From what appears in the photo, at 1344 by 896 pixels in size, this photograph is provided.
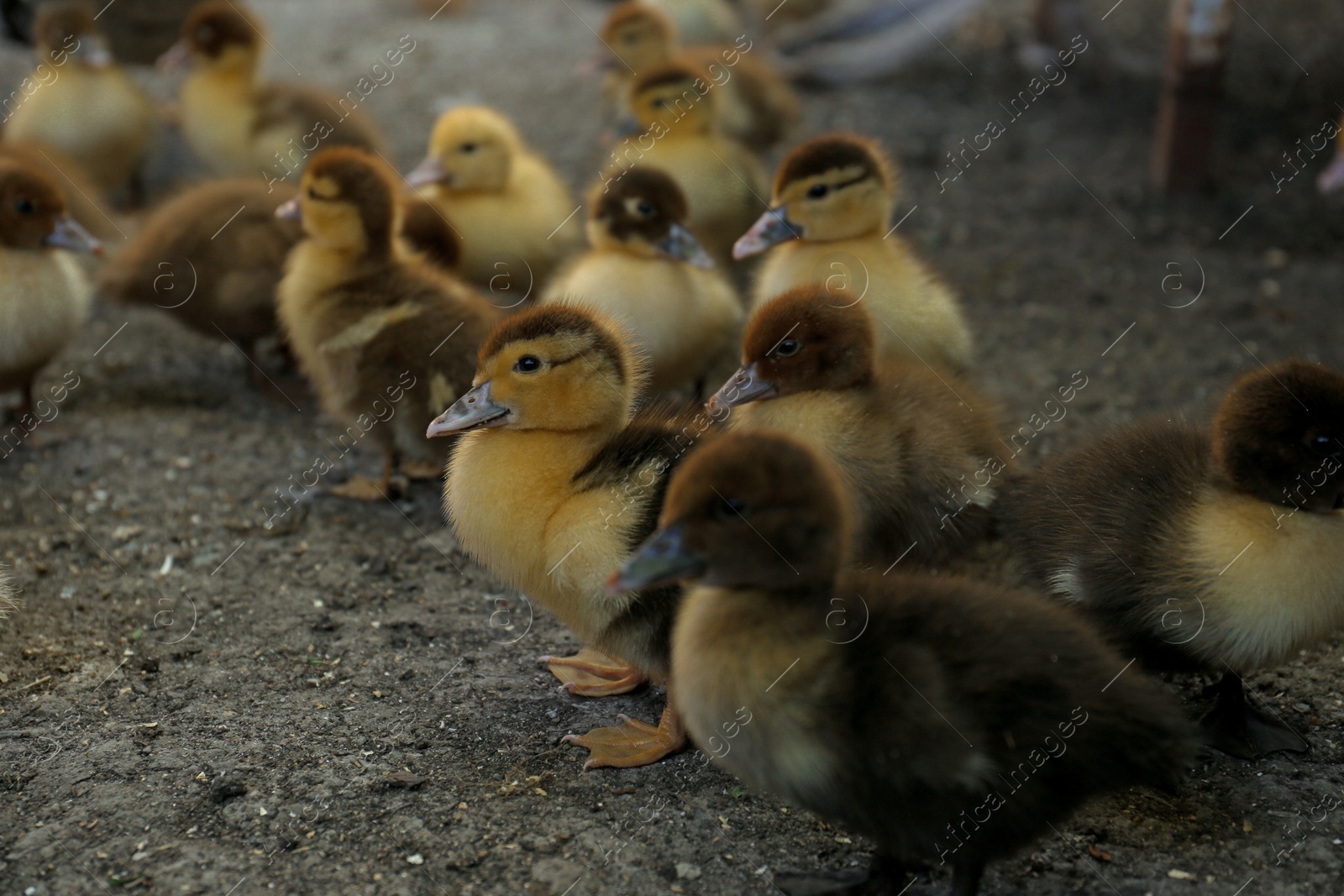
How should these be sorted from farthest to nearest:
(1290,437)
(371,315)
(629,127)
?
(629,127) < (371,315) < (1290,437)

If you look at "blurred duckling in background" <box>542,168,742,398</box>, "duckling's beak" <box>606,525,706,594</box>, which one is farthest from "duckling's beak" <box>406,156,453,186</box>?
"duckling's beak" <box>606,525,706,594</box>

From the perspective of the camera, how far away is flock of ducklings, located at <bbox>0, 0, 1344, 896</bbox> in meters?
2.54

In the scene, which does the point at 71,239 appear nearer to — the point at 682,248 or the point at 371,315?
the point at 371,315

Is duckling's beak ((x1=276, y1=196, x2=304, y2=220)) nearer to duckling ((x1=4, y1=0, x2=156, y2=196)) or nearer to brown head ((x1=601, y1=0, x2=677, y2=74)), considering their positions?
duckling ((x1=4, y1=0, x2=156, y2=196))

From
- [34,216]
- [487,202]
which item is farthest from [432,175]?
[34,216]

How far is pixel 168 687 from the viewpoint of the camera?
3.57m

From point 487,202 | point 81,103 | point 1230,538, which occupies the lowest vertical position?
point 1230,538

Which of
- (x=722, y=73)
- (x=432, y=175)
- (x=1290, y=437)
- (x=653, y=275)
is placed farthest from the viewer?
(x=722, y=73)

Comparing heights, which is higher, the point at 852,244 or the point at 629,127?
the point at 629,127

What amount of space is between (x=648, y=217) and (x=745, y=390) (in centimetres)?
149

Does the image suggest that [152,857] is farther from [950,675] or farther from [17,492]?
[17,492]

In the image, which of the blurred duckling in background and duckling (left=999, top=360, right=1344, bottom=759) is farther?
the blurred duckling in background

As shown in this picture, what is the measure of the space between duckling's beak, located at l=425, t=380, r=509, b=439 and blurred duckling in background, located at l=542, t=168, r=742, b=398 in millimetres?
1412

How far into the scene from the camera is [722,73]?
7.18 meters
